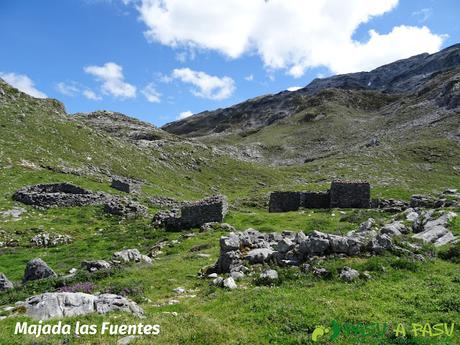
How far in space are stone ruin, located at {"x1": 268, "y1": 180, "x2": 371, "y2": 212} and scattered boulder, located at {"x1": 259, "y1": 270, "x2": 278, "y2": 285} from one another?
85.7 ft

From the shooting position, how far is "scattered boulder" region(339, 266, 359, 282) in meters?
16.8

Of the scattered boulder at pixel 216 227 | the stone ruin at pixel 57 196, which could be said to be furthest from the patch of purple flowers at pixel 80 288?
the stone ruin at pixel 57 196

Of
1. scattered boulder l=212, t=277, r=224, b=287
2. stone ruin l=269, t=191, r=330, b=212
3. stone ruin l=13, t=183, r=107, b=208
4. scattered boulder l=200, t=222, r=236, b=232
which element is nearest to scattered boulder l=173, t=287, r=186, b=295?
scattered boulder l=212, t=277, r=224, b=287

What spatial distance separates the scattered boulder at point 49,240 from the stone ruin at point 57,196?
9354 millimetres

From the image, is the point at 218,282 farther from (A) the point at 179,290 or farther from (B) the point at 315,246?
(B) the point at 315,246

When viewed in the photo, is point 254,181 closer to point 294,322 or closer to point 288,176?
point 288,176

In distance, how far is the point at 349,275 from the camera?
16984 mm

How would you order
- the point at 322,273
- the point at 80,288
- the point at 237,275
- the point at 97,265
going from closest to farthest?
the point at 322,273 → the point at 80,288 → the point at 237,275 → the point at 97,265

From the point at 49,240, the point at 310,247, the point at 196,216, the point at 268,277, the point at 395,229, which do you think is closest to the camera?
the point at 268,277

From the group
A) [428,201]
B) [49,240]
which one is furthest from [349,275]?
[49,240]

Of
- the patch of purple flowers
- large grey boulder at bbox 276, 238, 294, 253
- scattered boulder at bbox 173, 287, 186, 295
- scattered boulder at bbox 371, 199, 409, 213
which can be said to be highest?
scattered boulder at bbox 371, 199, 409, 213

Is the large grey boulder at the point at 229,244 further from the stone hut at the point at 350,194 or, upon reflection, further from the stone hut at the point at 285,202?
the stone hut at the point at 285,202

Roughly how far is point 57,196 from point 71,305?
99.9 feet

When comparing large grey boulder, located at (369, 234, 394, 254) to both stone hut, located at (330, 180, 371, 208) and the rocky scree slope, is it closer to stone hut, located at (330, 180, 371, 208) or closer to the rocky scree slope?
stone hut, located at (330, 180, 371, 208)
